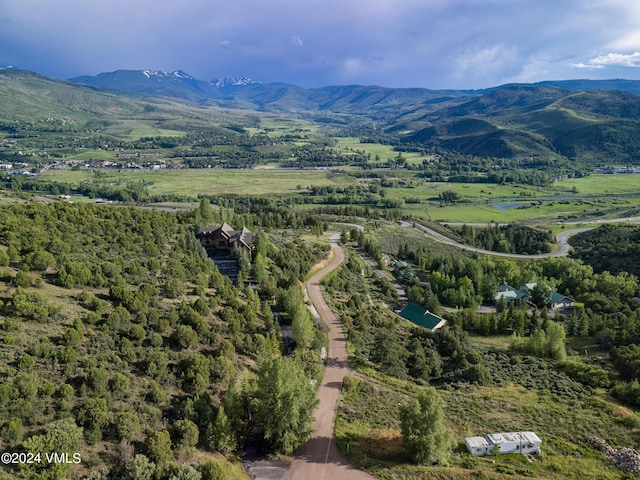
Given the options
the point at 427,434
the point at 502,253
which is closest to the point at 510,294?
the point at 502,253

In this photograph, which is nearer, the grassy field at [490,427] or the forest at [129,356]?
the forest at [129,356]

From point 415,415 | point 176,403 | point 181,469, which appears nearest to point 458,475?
point 415,415

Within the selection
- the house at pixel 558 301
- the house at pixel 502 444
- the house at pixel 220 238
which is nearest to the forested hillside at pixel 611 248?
the house at pixel 558 301

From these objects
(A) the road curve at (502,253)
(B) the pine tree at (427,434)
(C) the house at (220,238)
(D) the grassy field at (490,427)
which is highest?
(C) the house at (220,238)

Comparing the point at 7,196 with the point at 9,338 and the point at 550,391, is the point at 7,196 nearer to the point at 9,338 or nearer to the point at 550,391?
the point at 9,338

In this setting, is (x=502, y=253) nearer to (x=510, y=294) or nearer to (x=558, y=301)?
(x=510, y=294)

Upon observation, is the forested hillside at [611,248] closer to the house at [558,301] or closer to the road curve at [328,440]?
the house at [558,301]

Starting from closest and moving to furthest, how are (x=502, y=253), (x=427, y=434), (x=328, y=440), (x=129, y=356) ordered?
(x=427, y=434), (x=328, y=440), (x=129, y=356), (x=502, y=253)
